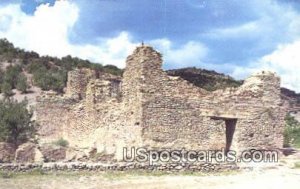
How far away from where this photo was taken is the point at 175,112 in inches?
761

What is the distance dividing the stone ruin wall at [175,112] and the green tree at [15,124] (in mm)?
4098

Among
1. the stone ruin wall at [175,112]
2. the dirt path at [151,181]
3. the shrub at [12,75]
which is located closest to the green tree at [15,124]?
the stone ruin wall at [175,112]

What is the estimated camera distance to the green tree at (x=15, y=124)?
24984mm

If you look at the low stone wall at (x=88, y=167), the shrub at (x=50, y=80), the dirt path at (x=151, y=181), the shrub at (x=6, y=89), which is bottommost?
the dirt path at (x=151, y=181)

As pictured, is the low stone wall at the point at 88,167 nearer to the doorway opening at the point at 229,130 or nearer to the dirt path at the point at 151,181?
the dirt path at the point at 151,181

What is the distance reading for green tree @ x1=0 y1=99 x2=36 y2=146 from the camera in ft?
82.0

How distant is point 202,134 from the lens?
1988cm

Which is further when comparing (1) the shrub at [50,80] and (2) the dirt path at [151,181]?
(1) the shrub at [50,80]

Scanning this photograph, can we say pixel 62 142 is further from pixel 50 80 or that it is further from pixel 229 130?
pixel 50 80

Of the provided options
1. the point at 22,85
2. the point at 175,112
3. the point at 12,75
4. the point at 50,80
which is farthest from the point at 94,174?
the point at 12,75

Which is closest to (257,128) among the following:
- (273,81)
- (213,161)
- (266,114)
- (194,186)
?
(266,114)

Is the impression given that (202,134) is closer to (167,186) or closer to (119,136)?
(119,136)

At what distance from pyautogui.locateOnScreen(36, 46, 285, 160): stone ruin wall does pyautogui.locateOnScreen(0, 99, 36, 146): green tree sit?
4098mm

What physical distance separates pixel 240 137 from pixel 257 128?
82 centimetres
